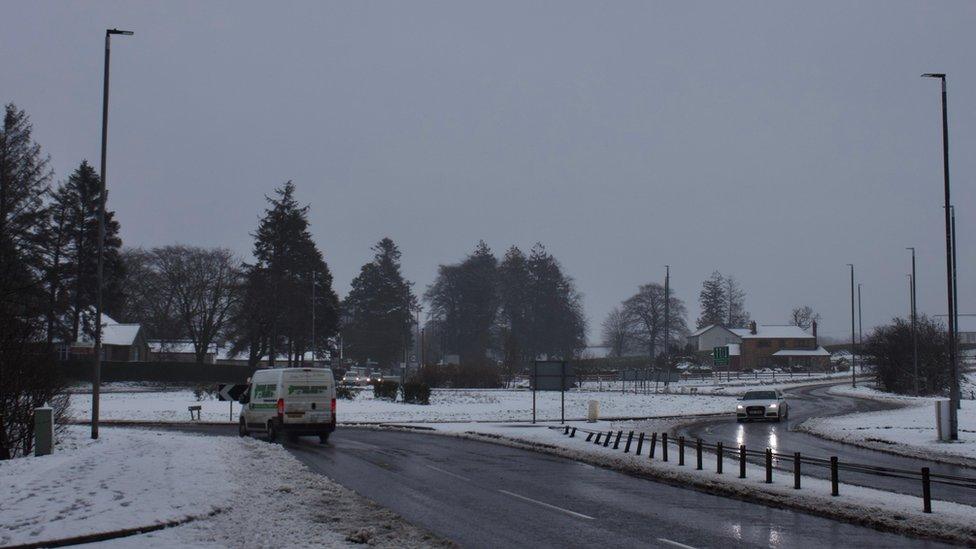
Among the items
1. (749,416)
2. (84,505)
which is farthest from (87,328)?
(84,505)

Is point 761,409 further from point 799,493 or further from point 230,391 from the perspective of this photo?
point 799,493

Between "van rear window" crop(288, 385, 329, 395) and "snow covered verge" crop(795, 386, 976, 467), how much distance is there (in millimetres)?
16447

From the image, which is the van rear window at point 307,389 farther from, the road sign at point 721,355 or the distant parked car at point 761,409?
the road sign at point 721,355

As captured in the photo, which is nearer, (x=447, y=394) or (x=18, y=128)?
(x=18, y=128)

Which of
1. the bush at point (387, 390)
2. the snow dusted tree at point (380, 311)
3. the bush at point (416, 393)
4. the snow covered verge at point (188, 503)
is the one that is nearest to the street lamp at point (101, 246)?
the snow covered verge at point (188, 503)

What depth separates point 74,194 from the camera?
257ft

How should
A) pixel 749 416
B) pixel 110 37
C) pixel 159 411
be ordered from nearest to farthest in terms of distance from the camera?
1. pixel 110 37
2. pixel 749 416
3. pixel 159 411

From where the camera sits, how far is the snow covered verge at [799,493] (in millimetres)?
13055

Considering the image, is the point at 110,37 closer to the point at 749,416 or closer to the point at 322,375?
the point at 322,375

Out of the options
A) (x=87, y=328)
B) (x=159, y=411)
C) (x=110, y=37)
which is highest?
(x=110, y=37)

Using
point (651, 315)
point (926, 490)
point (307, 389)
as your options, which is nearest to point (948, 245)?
point (926, 490)

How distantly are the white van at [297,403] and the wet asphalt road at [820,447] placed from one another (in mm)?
11773

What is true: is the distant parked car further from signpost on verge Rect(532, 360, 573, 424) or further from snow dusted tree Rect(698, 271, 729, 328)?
snow dusted tree Rect(698, 271, 729, 328)

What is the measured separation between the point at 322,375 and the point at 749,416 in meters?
23.1
